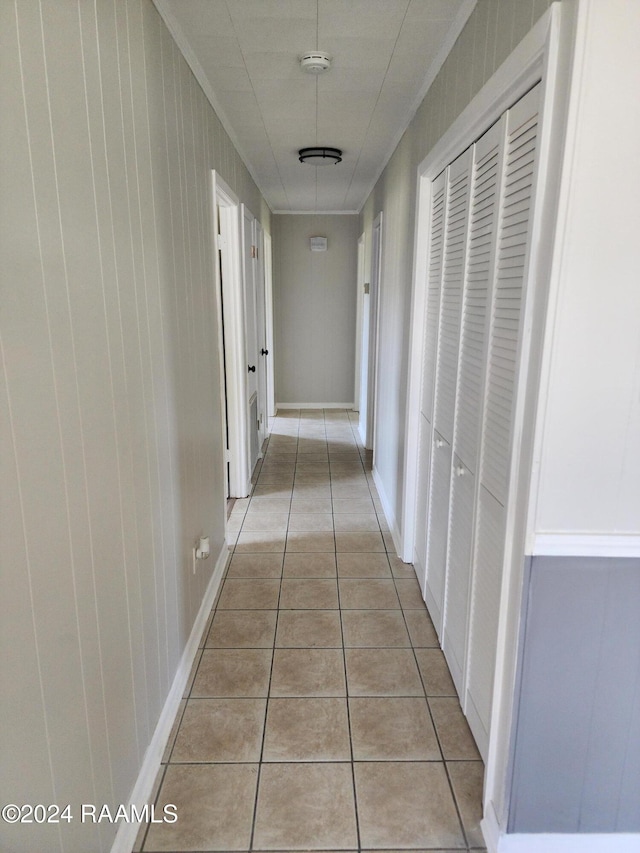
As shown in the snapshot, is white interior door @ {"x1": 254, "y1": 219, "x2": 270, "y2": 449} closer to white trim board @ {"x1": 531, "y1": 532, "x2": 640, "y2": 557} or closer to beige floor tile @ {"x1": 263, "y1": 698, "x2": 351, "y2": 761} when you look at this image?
beige floor tile @ {"x1": 263, "y1": 698, "x2": 351, "y2": 761}

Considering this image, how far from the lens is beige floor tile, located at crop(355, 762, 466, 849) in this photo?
1575 mm

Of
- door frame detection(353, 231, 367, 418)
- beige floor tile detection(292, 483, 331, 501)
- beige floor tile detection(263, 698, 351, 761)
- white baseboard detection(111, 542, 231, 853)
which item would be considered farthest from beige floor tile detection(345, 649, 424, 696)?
door frame detection(353, 231, 367, 418)

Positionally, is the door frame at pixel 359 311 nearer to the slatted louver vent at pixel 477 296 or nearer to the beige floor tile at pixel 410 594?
the beige floor tile at pixel 410 594

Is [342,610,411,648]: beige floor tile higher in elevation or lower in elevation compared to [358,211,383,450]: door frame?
lower

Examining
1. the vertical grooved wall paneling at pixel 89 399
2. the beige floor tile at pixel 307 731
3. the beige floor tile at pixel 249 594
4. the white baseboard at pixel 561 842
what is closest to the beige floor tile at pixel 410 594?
the beige floor tile at pixel 249 594

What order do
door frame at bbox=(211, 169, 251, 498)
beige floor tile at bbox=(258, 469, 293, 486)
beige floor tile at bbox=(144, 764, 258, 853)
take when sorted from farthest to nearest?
beige floor tile at bbox=(258, 469, 293, 486) < door frame at bbox=(211, 169, 251, 498) < beige floor tile at bbox=(144, 764, 258, 853)

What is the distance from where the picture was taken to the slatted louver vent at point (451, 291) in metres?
2.06

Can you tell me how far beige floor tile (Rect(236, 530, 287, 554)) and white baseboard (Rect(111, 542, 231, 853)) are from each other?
0.58 metres

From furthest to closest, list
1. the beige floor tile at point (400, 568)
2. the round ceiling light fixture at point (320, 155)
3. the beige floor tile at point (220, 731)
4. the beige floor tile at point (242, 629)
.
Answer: the round ceiling light fixture at point (320, 155) < the beige floor tile at point (400, 568) < the beige floor tile at point (242, 629) < the beige floor tile at point (220, 731)

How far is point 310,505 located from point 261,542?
684 mm

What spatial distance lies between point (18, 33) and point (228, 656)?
2169mm

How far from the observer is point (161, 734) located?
1876mm

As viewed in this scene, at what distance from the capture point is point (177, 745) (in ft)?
6.23

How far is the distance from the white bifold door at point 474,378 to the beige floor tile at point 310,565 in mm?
639
